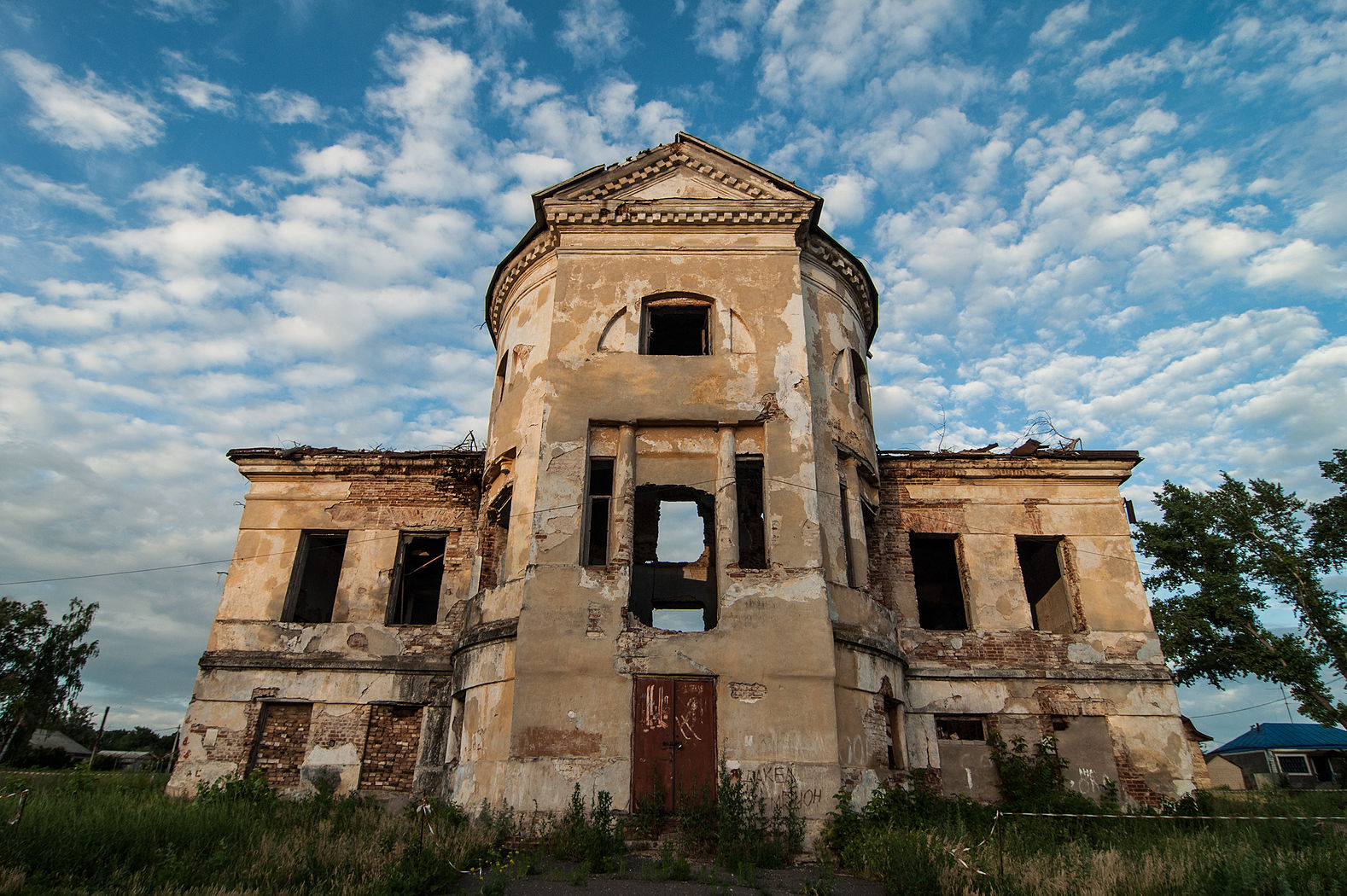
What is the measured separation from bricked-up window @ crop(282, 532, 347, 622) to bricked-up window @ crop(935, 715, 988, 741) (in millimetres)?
11782

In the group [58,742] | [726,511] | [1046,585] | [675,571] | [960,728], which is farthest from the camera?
[58,742]

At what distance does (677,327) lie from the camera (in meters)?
15.4

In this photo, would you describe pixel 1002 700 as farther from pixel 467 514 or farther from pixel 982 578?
pixel 467 514

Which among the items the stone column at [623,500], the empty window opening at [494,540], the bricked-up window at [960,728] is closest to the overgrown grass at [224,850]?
the stone column at [623,500]

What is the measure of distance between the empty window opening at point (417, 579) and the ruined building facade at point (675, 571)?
163mm

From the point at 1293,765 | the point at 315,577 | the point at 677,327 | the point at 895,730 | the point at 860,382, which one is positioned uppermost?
the point at 677,327

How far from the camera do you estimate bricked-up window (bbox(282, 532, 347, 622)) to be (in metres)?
15.1

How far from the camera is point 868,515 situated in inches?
582

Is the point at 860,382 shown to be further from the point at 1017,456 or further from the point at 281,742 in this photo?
the point at 281,742

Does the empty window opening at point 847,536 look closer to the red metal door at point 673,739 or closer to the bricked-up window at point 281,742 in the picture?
the red metal door at point 673,739

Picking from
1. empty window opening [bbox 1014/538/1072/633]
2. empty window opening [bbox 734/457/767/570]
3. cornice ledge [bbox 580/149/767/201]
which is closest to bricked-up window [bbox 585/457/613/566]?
empty window opening [bbox 734/457/767/570]

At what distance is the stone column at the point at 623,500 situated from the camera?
11.5m

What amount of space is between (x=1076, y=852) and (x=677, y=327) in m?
10.8

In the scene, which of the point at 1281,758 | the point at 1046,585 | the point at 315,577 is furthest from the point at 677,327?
the point at 1281,758
